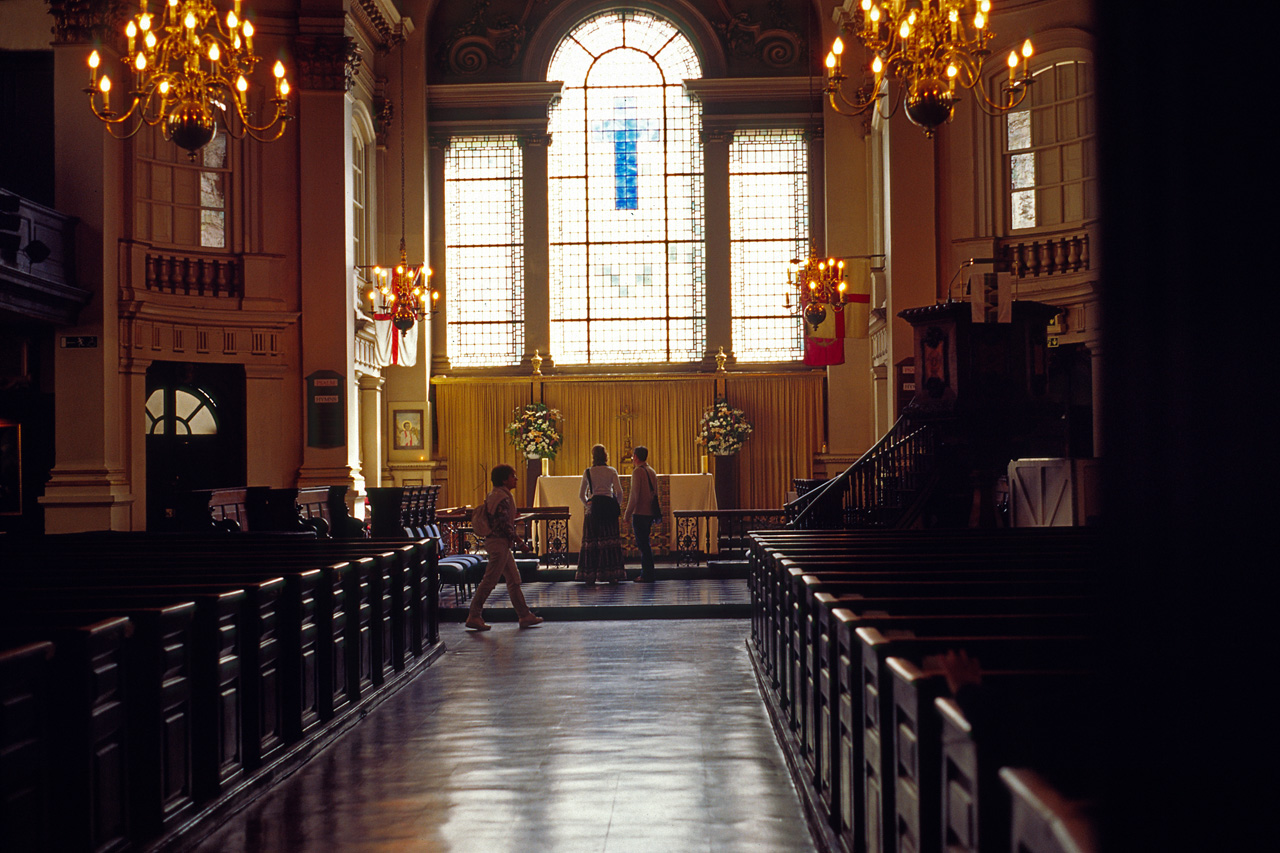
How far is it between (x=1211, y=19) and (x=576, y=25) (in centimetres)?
1743

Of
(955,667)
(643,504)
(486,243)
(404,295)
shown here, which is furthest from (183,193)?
(955,667)

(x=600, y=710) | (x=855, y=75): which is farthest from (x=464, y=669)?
(x=855, y=75)

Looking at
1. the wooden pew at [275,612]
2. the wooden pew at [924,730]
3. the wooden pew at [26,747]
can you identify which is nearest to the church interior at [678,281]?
the wooden pew at [275,612]

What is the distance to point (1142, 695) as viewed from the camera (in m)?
1.00

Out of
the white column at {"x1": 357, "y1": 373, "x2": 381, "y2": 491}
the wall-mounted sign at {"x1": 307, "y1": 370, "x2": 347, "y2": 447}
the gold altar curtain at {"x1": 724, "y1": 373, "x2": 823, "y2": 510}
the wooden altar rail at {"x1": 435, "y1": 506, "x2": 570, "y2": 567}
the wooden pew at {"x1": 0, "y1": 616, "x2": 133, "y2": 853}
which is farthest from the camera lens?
the gold altar curtain at {"x1": 724, "y1": 373, "x2": 823, "y2": 510}

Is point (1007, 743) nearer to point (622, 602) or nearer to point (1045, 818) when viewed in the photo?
point (1045, 818)

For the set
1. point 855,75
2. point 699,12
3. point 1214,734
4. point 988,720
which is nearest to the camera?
point 1214,734

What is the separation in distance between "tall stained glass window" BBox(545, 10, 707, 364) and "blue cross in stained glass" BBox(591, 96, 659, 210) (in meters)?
0.02

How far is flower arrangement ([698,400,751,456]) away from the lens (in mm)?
15703

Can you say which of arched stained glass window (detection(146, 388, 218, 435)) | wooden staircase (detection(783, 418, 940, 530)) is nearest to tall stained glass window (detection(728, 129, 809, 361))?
wooden staircase (detection(783, 418, 940, 530))

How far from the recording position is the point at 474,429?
16.6 m

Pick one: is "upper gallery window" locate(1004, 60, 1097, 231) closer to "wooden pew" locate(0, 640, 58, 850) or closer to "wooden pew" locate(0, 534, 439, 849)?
"wooden pew" locate(0, 534, 439, 849)

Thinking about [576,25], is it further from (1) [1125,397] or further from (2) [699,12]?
(1) [1125,397]

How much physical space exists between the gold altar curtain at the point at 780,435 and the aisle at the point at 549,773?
9.50 meters
